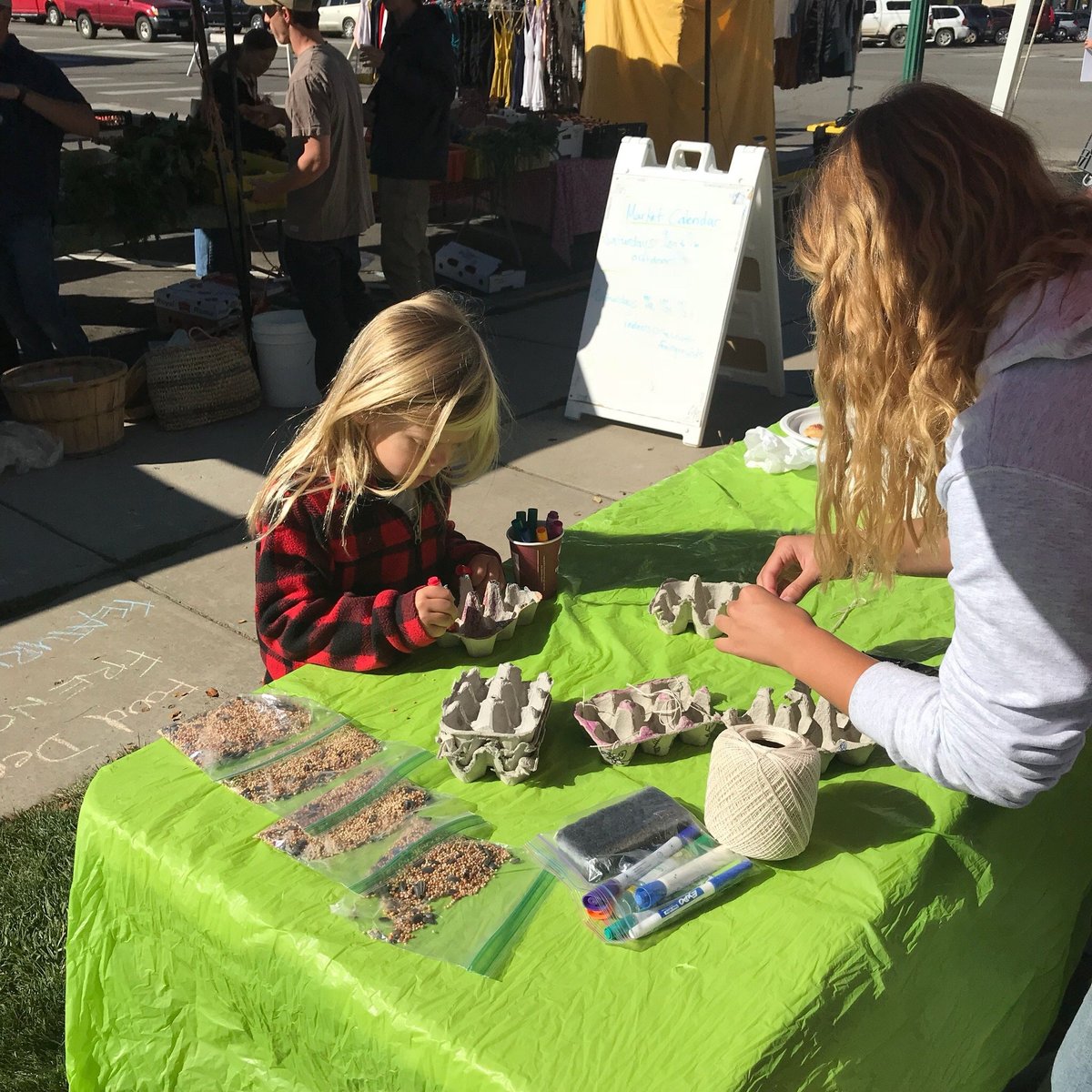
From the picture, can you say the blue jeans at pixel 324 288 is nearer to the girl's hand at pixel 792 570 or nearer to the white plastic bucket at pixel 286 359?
the white plastic bucket at pixel 286 359

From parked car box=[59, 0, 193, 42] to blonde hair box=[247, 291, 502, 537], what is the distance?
94.9 feet

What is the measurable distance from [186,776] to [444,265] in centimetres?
667

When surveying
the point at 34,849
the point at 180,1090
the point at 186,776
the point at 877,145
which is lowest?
the point at 34,849

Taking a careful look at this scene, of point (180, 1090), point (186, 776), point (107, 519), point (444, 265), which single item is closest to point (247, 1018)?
point (180, 1090)

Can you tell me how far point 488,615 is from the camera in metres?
1.96

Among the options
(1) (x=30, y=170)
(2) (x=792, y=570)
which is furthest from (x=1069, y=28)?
(2) (x=792, y=570)

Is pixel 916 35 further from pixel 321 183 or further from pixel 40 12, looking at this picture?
pixel 40 12

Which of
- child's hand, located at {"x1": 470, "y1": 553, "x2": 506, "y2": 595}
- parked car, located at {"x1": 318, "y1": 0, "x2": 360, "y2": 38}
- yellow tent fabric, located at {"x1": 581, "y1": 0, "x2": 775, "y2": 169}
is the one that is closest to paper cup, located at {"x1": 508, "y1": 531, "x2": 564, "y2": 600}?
child's hand, located at {"x1": 470, "y1": 553, "x2": 506, "y2": 595}

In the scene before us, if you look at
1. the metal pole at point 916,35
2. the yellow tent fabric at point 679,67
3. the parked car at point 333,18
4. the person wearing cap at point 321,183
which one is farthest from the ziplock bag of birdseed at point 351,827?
the parked car at point 333,18

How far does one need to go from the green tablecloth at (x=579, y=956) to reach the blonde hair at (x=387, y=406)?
332 millimetres

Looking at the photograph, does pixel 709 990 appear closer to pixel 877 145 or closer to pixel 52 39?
pixel 877 145

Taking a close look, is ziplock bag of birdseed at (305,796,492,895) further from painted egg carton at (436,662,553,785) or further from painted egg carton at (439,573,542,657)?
painted egg carton at (439,573,542,657)

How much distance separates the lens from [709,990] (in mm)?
1216

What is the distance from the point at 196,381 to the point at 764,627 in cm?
422
